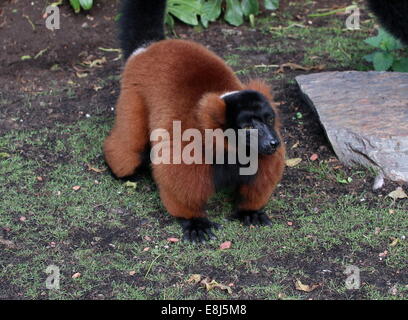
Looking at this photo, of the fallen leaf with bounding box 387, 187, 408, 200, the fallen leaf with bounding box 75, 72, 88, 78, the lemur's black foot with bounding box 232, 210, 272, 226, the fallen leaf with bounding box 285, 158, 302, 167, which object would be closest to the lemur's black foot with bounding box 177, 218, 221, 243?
the lemur's black foot with bounding box 232, 210, 272, 226

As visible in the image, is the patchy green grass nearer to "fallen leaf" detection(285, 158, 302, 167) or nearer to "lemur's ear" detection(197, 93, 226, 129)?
"fallen leaf" detection(285, 158, 302, 167)

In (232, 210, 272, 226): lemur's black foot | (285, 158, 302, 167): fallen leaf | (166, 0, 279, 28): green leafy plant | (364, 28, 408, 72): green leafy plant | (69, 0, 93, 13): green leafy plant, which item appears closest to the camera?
(232, 210, 272, 226): lemur's black foot

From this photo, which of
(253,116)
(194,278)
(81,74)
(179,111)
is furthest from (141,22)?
(194,278)

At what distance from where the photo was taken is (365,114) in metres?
5.41

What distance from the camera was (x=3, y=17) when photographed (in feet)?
25.0

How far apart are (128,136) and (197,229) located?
0.93 metres

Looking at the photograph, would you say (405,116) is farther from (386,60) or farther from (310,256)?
(310,256)

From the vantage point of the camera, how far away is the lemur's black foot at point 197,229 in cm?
454

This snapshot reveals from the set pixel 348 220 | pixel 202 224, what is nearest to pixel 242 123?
pixel 202 224

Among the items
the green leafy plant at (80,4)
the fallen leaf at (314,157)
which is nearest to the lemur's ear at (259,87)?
the fallen leaf at (314,157)

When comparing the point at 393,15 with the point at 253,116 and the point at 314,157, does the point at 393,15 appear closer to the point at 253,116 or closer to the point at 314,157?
the point at 314,157

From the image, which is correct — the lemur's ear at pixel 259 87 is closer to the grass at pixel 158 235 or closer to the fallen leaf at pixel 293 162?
the grass at pixel 158 235

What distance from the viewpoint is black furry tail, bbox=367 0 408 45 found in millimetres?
4891

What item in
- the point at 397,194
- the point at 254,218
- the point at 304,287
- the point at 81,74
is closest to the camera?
the point at 304,287
